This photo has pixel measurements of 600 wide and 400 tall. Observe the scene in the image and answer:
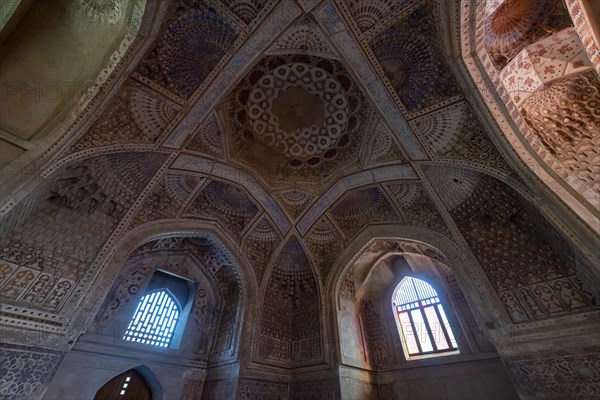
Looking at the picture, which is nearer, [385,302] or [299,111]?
[299,111]

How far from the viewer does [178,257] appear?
718cm

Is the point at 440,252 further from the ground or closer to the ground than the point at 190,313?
further from the ground

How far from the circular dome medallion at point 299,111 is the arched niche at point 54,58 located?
2.56 metres

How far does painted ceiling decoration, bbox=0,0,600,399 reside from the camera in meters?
4.06

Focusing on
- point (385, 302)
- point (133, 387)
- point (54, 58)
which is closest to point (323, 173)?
point (385, 302)

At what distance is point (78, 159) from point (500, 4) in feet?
22.7

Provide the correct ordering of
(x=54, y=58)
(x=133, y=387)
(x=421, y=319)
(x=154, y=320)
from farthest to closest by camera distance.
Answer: (x=421, y=319)
(x=154, y=320)
(x=133, y=387)
(x=54, y=58)

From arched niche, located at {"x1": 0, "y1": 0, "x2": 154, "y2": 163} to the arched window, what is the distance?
812 cm

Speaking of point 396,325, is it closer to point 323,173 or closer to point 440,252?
point 440,252

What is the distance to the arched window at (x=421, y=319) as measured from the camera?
6.42 m

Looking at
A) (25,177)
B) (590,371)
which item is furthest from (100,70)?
(590,371)

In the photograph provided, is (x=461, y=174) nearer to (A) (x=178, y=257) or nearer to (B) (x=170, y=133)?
(B) (x=170, y=133)

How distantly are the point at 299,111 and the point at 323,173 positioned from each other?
168cm

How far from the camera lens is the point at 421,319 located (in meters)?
6.92
